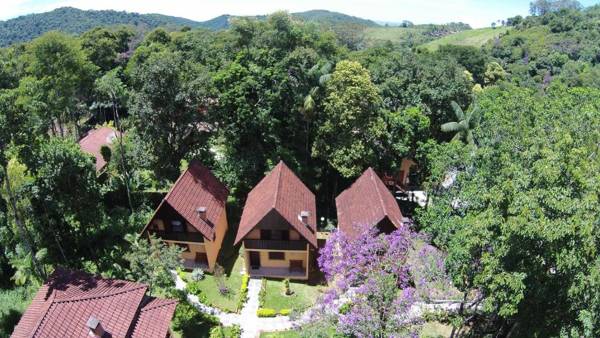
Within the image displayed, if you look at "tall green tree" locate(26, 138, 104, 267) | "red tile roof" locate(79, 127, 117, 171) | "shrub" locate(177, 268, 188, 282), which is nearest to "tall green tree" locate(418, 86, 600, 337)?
"shrub" locate(177, 268, 188, 282)

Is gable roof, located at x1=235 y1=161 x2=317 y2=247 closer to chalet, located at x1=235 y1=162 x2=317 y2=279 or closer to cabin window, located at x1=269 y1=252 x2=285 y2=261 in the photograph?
chalet, located at x1=235 y1=162 x2=317 y2=279

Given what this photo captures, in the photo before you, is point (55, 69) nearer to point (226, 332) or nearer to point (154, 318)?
point (154, 318)

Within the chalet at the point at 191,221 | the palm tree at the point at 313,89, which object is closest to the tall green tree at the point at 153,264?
the chalet at the point at 191,221

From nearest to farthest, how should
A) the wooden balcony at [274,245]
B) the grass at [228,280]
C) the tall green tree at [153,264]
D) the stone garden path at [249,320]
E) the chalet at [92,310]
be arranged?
the chalet at [92,310]
the tall green tree at [153,264]
the stone garden path at [249,320]
the grass at [228,280]
the wooden balcony at [274,245]

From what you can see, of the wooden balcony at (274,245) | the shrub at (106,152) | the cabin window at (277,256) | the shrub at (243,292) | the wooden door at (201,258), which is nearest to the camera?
the shrub at (243,292)

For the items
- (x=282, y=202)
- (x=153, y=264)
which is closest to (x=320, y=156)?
(x=282, y=202)

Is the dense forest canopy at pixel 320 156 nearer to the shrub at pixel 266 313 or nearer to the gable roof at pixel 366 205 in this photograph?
the gable roof at pixel 366 205
